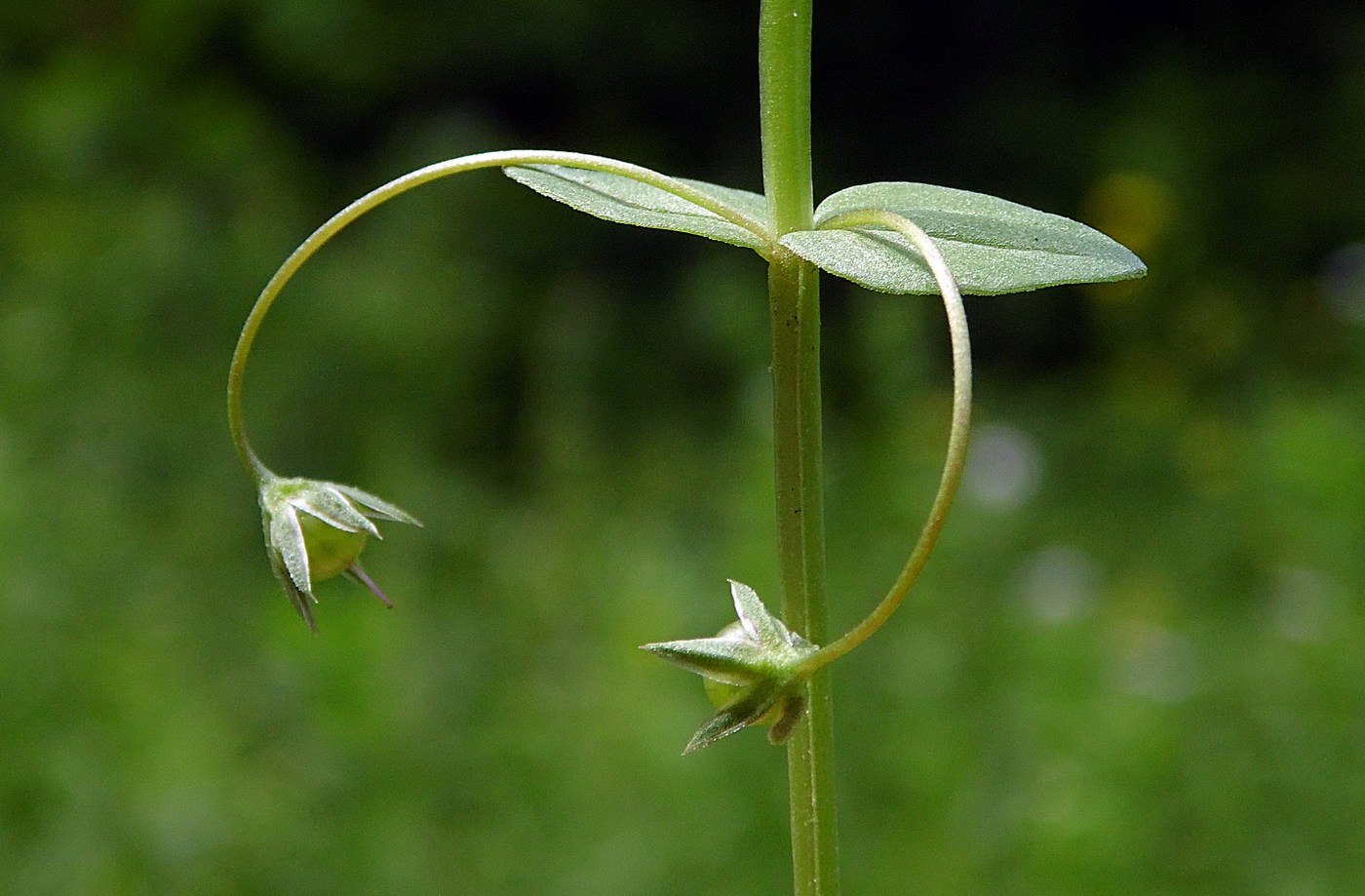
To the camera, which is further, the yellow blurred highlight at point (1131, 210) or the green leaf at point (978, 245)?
the yellow blurred highlight at point (1131, 210)

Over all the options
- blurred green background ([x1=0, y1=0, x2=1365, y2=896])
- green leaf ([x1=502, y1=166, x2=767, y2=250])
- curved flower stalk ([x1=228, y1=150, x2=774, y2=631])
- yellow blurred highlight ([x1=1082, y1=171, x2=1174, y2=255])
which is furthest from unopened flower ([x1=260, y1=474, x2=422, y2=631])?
yellow blurred highlight ([x1=1082, y1=171, x2=1174, y2=255])

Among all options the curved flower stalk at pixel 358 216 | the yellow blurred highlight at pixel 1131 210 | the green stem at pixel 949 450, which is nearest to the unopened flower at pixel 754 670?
the green stem at pixel 949 450

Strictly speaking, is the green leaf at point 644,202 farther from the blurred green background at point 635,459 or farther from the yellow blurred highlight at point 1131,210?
the yellow blurred highlight at point 1131,210

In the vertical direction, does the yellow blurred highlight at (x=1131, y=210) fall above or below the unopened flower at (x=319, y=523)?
above

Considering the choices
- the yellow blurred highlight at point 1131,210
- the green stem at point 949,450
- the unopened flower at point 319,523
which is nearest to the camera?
the green stem at point 949,450

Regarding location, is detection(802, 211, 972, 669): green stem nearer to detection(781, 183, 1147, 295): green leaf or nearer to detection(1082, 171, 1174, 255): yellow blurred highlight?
detection(781, 183, 1147, 295): green leaf

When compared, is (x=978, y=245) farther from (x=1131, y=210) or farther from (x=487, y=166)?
(x=1131, y=210)

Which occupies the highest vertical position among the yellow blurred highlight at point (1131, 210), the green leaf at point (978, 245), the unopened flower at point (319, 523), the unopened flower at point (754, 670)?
the yellow blurred highlight at point (1131, 210)

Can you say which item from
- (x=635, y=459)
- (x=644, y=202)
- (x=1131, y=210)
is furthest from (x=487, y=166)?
(x=1131, y=210)
